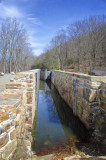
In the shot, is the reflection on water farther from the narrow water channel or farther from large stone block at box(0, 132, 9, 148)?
large stone block at box(0, 132, 9, 148)

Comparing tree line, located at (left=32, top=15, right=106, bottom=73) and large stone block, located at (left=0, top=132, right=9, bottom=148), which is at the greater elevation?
tree line, located at (left=32, top=15, right=106, bottom=73)

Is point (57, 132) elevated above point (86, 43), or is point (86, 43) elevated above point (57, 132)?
point (86, 43)

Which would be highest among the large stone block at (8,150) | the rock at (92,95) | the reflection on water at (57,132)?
the rock at (92,95)

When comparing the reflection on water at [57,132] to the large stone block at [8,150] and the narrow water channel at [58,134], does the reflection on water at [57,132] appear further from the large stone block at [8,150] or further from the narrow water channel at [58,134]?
the large stone block at [8,150]

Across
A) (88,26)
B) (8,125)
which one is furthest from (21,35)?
(8,125)

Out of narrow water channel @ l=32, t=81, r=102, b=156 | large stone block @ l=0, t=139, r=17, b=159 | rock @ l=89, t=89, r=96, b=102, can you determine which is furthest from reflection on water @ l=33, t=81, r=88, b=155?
large stone block @ l=0, t=139, r=17, b=159

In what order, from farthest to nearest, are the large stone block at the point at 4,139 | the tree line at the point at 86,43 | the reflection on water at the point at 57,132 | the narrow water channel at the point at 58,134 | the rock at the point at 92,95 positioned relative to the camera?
the tree line at the point at 86,43 → the rock at the point at 92,95 → the reflection on water at the point at 57,132 → the narrow water channel at the point at 58,134 → the large stone block at the point at 4,139

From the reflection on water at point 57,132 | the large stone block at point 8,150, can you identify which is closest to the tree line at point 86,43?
the reflection on water at point 57,132

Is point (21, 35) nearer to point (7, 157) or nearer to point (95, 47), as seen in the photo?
point (95, 47)

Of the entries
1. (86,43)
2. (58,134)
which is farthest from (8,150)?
(86,43)

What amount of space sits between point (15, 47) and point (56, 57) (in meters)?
8.73

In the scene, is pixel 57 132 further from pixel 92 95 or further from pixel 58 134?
pixel 92 95

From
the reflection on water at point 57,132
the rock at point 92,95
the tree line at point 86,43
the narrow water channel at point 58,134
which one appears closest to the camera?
the narrow water channel at point 58,134

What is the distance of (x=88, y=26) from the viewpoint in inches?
695
